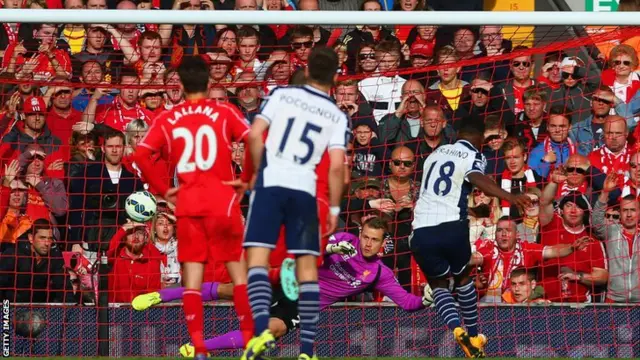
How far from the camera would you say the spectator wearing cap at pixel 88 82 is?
1205 centimetres

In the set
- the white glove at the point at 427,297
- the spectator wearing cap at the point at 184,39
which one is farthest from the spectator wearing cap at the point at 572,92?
the spectator wearing cap at the point at 184,39

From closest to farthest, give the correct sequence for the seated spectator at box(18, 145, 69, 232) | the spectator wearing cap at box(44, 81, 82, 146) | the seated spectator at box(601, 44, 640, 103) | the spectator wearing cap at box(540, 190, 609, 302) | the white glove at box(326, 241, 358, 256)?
the white glove at box(326, 241, 358, 256) < the spectator wearing cap at box(540, 190, 609, 302) < the seated spectator at box(18, 145, 69, 232) < the spectator wearing cap at box(44, 81, 82, 146) < the seated spectator at box(601, 44, 640, 103)

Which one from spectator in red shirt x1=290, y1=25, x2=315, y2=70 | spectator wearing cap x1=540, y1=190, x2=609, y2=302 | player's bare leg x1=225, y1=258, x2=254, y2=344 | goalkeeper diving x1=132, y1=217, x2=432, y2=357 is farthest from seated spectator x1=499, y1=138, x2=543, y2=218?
player's bare leg x1=225, y1=258, x2=254, y2=344

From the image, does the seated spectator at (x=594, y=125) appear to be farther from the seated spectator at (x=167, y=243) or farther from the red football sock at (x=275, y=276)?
the seated spectator at (x=167, y=243)

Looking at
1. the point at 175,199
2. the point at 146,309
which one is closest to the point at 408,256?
the point at 146,309

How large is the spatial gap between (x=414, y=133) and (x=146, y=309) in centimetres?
289

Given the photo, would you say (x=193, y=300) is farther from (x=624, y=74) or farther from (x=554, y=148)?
(x=624, y=74)

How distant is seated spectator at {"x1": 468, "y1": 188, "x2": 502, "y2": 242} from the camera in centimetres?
1206

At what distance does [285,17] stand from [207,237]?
2621mm

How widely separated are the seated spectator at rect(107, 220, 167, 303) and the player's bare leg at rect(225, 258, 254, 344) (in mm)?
3357

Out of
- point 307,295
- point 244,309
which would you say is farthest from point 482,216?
point 307,295

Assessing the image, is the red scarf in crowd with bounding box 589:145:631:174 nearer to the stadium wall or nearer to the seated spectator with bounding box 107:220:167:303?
the stadium wall

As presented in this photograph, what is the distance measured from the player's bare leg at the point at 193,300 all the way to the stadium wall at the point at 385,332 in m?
3.02

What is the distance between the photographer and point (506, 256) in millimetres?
11938
